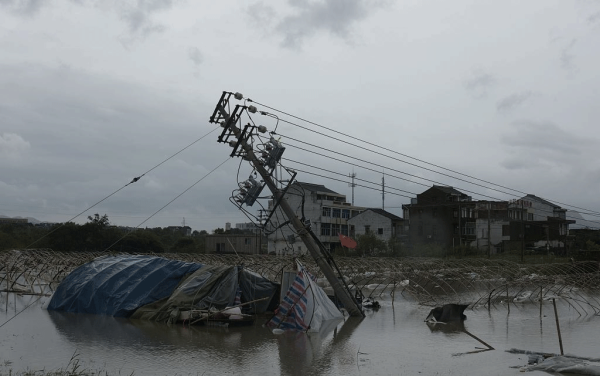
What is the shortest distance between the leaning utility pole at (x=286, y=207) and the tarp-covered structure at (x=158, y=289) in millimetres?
1966

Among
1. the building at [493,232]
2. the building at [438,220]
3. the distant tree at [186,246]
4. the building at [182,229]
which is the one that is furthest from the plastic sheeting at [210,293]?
the building at [182,229]

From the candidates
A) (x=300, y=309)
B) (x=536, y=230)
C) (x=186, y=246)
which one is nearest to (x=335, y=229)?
(x=186, y=246)

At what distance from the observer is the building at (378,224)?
193 ft

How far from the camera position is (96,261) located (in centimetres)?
2033

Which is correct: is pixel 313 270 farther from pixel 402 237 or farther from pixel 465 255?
pixel 402 237

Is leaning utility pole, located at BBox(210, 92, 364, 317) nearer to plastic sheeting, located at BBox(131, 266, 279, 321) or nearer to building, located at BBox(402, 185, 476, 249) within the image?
plastic sheeting, located at BBox(131, 266, 279, 321)

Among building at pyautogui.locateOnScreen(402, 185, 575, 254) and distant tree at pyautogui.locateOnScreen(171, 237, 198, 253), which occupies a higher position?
building at pyautogui.locateOnScreen(402, 185, 575, 254)

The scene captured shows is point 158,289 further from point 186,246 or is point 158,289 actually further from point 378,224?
point 378,224

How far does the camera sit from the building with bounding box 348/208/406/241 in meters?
59.0

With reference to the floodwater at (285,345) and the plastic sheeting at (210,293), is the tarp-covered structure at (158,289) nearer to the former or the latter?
the plastic sheeting at (210,293)

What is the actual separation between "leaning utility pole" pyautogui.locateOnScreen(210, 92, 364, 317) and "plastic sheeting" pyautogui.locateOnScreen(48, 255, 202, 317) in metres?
3.62

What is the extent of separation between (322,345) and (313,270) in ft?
46.3

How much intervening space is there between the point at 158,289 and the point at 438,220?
41890mm

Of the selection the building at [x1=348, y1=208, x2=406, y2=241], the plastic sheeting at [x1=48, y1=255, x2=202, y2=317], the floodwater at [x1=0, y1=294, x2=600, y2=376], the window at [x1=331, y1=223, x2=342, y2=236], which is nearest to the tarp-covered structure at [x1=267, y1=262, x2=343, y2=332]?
the floodwater at [x1=0, y1=294, x2=600, y2=376]
